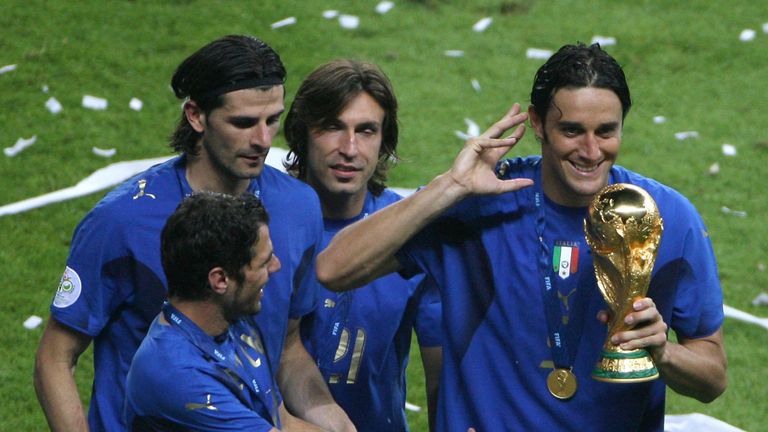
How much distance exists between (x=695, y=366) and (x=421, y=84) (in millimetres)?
7115

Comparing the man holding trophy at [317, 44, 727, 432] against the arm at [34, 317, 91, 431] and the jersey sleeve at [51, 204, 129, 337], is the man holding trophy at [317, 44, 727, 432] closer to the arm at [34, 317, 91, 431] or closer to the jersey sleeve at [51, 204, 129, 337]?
the jersey sleeve at [51, 204, 129, 337]

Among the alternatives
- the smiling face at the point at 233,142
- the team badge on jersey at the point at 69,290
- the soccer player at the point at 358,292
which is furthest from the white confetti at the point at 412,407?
the team badge on jersey at the point at 69,290

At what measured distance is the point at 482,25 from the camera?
12234 mm

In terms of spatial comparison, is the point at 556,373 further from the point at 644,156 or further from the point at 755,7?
the point at 755,7

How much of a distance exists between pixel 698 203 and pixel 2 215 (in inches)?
180

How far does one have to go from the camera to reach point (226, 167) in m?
4.96

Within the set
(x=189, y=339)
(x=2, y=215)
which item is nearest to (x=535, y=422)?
(x=189, y=339)

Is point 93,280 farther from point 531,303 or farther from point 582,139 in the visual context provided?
point 582,139

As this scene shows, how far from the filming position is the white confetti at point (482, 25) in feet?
40.0

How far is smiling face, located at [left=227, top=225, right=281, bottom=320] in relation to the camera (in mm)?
4383

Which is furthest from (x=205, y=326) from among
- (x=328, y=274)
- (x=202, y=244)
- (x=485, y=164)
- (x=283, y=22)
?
(x=283, y=22)

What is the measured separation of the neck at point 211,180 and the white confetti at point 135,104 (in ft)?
18.6

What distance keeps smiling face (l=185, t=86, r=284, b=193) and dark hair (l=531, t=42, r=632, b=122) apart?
3.17 feet

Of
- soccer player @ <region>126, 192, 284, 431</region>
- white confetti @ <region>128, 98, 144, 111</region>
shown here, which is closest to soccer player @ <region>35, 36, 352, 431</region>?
soccer player @ <region>126, 192, 284, 431</region>
